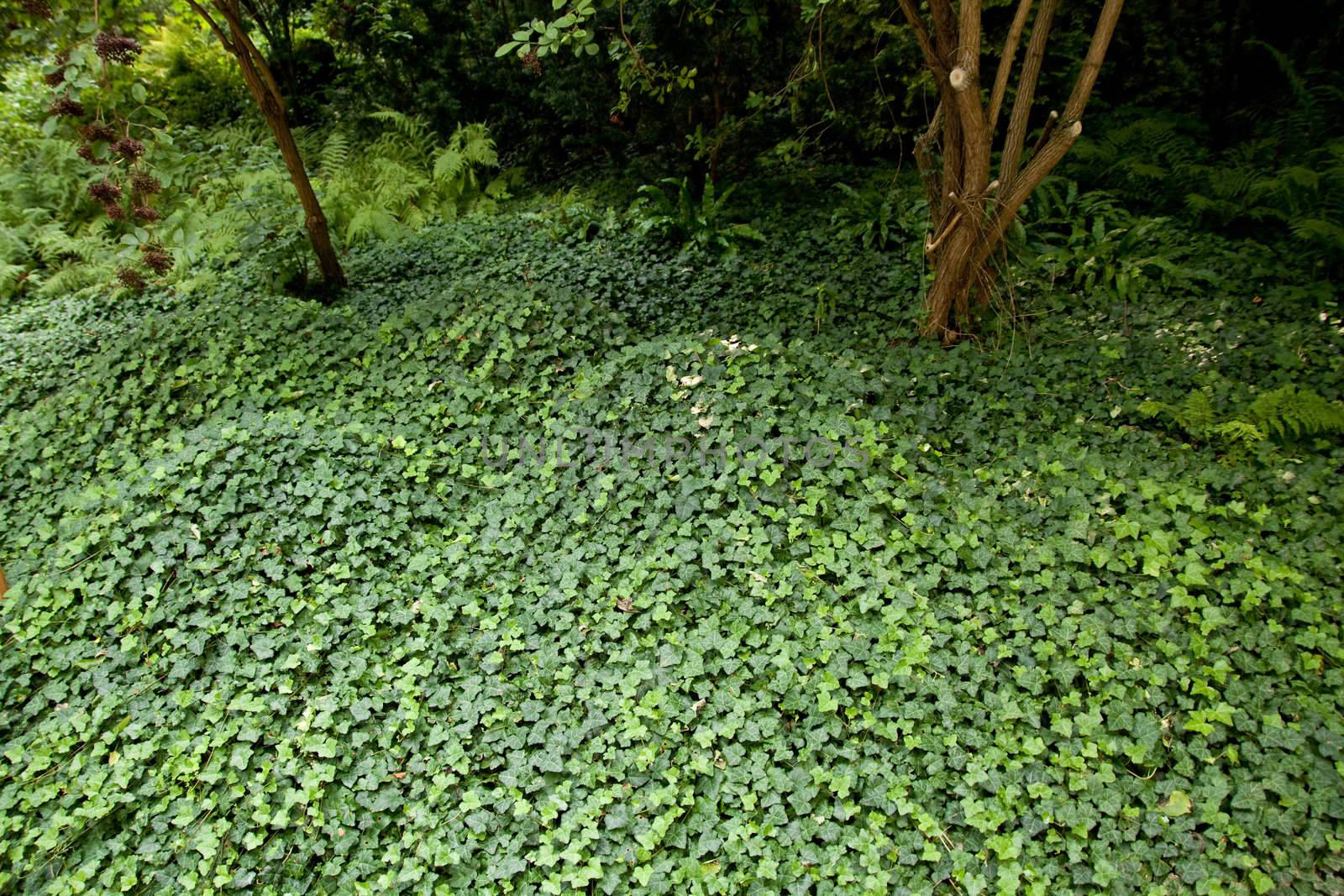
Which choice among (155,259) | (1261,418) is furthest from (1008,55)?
(155,259)

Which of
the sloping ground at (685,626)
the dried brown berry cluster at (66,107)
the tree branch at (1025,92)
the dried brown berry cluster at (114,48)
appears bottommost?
the sloping ground at (685,626)

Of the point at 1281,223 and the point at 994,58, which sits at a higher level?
the point at 994,58

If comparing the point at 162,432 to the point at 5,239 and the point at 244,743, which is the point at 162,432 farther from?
the point at 5,239

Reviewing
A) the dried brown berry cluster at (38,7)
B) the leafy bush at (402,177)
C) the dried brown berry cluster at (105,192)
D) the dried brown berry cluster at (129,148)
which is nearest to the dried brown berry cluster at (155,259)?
the dried brown berry cluster at (105,192)

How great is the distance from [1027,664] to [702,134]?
220 inches

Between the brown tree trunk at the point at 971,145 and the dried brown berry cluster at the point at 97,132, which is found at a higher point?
the dried brown berry cluster at the point at 97,132

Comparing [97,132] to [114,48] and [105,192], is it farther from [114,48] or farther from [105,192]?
[114,48]

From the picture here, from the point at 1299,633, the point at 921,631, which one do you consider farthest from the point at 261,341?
the point at 1299,633

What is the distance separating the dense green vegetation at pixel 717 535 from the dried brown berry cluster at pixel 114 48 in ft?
0.15

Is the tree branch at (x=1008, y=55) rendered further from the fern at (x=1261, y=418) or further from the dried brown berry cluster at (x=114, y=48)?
the dried brown berry cluster at (x=114, y=48)

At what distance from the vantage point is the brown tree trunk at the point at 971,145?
421 centimetres

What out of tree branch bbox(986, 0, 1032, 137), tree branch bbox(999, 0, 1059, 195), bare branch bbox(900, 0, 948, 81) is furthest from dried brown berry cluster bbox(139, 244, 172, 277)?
tree branch bbox(999, 0, 1059, 195)

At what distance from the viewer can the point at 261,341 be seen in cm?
520

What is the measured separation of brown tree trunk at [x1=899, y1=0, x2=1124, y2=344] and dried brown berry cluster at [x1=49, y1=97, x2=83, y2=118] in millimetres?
4630
